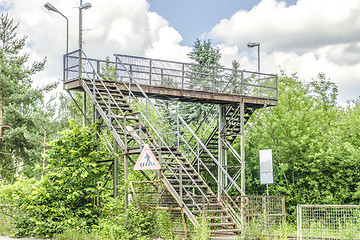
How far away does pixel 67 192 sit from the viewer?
723 inches

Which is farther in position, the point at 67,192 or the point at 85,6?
the point at 85,6

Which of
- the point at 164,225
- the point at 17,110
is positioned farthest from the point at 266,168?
the point at 17,110

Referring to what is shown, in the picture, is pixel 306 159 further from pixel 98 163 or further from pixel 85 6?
pixel 85 6

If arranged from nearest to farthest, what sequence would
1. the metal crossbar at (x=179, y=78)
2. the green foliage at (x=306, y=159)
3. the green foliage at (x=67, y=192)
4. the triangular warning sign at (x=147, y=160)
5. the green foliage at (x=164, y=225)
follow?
the triangular warning sign at (x=147, y=160)
the green foliage at (x=164, y=225)
the green foliage at (x=67, y=192)
the metal crossbar at (x=179, y=78)
the green foliage at (x=306, y=159)

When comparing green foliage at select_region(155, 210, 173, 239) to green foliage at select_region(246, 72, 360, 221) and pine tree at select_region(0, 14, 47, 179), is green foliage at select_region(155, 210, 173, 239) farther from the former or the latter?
pine tree at select_region(0, 14, 47, 179)

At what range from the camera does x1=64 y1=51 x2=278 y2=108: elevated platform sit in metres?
21.6

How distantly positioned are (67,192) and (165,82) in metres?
7.68

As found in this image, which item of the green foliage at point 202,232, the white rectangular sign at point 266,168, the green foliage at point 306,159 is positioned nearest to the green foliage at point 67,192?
the green foliage at point 202,232

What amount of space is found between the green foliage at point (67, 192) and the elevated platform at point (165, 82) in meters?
3.23

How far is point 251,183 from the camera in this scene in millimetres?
28562

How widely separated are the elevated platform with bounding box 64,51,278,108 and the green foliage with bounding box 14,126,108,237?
323cm

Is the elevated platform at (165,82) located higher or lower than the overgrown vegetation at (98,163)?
higher

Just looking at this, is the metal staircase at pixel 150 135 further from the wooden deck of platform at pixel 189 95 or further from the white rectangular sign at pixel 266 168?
the white rectangular sign at pixel 266 168

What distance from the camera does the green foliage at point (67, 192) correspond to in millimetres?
17969
